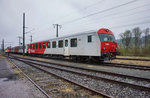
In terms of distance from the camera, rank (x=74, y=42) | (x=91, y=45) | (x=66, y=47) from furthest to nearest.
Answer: (x=66, y=47), (x=74, y=42), (x=91, y=45)

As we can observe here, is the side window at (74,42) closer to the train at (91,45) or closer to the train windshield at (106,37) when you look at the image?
the train at (91,45)

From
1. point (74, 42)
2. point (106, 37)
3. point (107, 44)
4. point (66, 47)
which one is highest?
point (106, 37)

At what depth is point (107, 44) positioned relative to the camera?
10.1 meters

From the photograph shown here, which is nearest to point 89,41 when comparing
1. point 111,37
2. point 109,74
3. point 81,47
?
point 81,47

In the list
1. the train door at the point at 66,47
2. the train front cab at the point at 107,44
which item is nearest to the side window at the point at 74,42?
the train door at the point at 66,47

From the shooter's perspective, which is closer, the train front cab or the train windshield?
the train front cab

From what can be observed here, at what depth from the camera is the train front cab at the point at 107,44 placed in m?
9.64

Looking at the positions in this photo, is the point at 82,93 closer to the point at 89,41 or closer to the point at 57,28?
the point at 89,41

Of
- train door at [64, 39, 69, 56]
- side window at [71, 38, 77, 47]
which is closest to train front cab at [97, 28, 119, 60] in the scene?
side window at [71, 38, 77, 47]

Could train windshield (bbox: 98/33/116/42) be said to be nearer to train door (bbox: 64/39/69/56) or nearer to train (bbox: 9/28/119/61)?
train (bbox: 9/28/119/61)

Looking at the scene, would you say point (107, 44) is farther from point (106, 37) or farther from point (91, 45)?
point (91, 45)

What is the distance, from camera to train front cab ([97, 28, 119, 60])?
9.64 metres

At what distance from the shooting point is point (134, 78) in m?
5.50

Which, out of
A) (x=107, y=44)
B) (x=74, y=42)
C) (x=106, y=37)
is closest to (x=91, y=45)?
(x=107, y=44)
